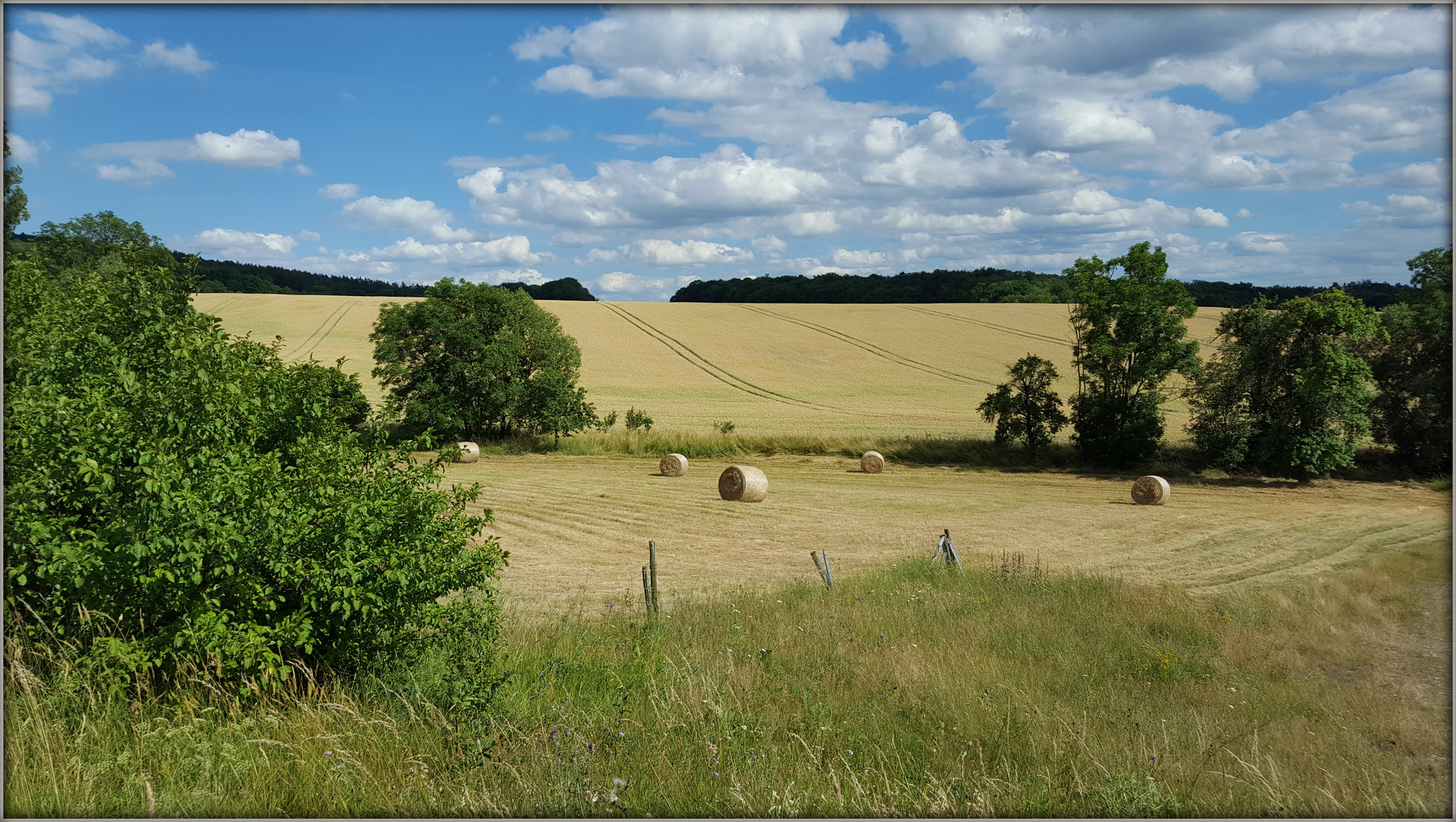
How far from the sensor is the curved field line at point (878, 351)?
2613 inches

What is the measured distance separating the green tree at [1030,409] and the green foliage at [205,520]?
36.3m

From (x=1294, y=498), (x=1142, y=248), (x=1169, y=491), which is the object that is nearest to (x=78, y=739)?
(x=1169, y=491)

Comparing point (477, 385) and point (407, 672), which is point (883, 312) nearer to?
point (477, 385)

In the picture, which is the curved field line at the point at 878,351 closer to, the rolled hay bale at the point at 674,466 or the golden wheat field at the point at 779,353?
the golden wheat field at the point at 779,353

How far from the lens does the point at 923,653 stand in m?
9.14

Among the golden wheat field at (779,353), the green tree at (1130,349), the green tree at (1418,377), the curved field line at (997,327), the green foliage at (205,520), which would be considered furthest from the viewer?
the curved field line at (997,327)

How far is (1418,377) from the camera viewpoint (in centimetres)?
3256

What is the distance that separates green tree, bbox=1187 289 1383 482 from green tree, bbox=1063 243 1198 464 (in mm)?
1647

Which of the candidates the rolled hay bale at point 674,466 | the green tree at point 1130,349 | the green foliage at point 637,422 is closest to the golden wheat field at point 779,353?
the green foliage at point 637,422

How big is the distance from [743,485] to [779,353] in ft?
158

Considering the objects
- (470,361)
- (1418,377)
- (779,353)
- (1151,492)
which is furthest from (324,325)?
(1418,377)

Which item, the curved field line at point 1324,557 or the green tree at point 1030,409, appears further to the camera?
the green tree at point 1030,409

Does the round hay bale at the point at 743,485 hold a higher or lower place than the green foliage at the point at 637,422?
lower

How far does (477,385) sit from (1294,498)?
1377 inches
